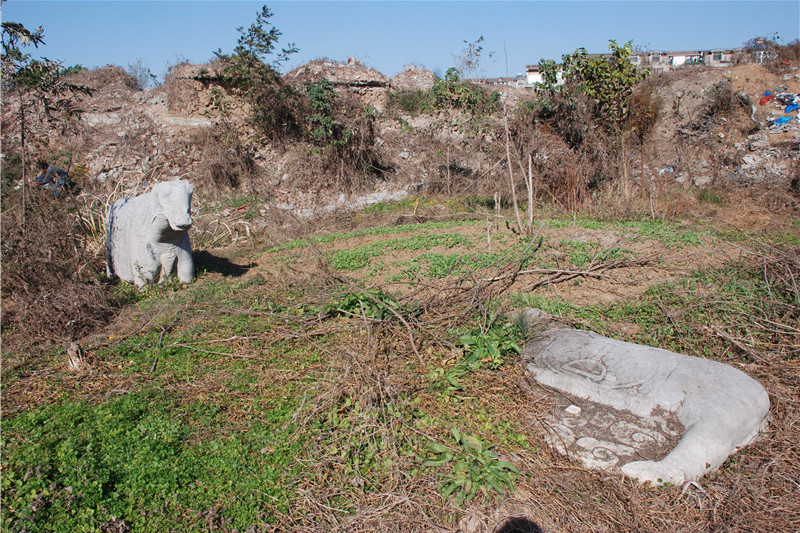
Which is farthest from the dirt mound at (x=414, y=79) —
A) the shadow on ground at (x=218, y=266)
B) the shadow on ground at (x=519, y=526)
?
the shadow on ground at (x=519, y=526)

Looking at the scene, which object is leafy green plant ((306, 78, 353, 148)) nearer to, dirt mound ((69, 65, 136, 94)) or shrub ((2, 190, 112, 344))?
dirt mound ((69, 65, 136, 94))

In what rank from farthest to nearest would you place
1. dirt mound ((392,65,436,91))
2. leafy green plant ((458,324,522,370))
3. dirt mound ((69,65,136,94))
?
dirt mound ((392,65,436,91))
dirt mound ((69,65,136,94))
leafy green plant ((458,324,522,370))

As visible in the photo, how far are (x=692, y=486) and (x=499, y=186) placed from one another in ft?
29.7

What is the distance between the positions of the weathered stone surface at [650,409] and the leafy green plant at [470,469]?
529mm

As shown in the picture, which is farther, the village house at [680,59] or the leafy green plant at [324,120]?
the village house at [680,59]

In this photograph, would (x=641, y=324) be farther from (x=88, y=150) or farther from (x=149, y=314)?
(x=88, y=150)

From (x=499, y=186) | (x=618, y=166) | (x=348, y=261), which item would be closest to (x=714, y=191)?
(x=618, y=166)

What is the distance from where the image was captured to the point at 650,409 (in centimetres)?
364

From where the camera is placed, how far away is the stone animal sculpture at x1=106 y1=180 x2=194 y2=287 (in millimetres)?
5914

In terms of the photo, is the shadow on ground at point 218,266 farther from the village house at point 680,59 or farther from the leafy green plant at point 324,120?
the village house at point 680,59

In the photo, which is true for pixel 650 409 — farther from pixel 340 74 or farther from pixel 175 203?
pixel 340 74

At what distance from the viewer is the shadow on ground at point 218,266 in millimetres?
6914

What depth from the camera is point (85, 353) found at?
4387 mm

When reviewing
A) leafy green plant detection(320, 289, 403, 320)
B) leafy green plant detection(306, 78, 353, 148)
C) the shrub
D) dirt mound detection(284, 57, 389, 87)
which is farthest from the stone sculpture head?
dirt mound detection(284, 57, 389, 87)
